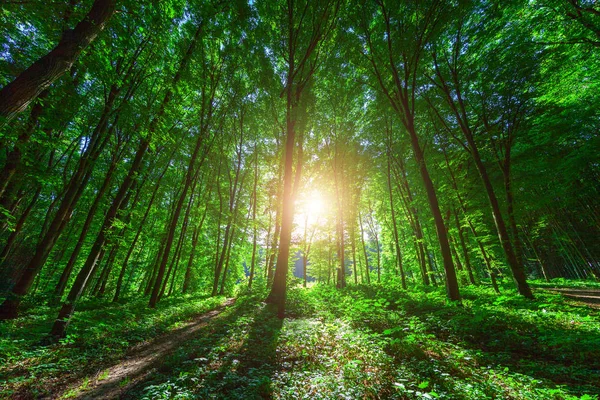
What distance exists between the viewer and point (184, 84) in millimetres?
8961

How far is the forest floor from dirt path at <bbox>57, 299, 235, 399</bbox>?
3cm

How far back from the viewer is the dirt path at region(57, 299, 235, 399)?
3586 millimetres

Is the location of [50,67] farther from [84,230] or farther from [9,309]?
[9,309]

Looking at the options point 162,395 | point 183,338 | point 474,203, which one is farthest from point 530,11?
point 183,338

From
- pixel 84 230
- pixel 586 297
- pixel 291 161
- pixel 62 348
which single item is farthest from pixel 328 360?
pixel 586 297

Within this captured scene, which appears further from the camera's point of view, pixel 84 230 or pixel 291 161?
pixel 291 161

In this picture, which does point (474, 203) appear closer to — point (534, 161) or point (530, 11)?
Result: point (534, 161)

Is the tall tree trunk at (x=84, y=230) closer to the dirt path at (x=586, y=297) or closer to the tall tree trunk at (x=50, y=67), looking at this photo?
the tall tree trunk at (x=50, y=67)

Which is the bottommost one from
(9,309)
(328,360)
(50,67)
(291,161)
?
(328,360)

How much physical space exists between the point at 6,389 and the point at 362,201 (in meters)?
26.5

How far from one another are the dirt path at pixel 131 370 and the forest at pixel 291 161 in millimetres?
57

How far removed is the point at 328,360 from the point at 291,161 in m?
7.87

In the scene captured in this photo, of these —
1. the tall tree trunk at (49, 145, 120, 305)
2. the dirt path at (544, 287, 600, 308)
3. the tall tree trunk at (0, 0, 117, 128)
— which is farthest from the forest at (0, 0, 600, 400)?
the dirt path at (544, 287, 600, 308)

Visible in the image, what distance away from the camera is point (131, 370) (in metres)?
4.44
